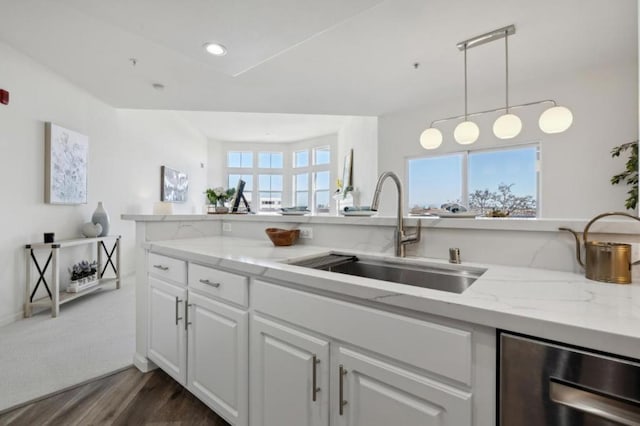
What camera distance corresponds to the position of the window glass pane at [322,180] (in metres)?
7.73

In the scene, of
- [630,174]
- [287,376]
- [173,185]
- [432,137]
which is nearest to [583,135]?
[630,174]

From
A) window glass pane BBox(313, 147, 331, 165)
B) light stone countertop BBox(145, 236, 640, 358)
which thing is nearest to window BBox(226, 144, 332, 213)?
window glass pane BBox(313, 147, 331, 165)

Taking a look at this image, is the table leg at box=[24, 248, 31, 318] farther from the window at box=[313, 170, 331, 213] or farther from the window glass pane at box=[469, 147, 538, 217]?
the window at box=[313, 170, 331, 213]

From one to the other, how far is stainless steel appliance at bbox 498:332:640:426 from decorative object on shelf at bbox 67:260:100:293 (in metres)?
3.96

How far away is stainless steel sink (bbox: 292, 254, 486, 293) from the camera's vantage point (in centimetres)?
119

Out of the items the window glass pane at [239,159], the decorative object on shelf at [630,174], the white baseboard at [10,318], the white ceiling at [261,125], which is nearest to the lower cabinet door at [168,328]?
the white baseboard at [10,318]

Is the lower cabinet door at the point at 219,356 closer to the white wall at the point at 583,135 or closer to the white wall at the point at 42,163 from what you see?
the white wall at the point at 42,163

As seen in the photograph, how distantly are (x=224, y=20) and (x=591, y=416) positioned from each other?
2.48m

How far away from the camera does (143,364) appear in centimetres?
185

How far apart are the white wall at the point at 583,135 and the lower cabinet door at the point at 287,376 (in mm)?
3854

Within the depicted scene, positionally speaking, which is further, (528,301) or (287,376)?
(287,376)

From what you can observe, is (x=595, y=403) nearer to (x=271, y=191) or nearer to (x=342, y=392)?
(x=342, y=392)

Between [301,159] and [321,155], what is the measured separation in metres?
0.68

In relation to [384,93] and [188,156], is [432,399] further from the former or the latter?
[188,156]
